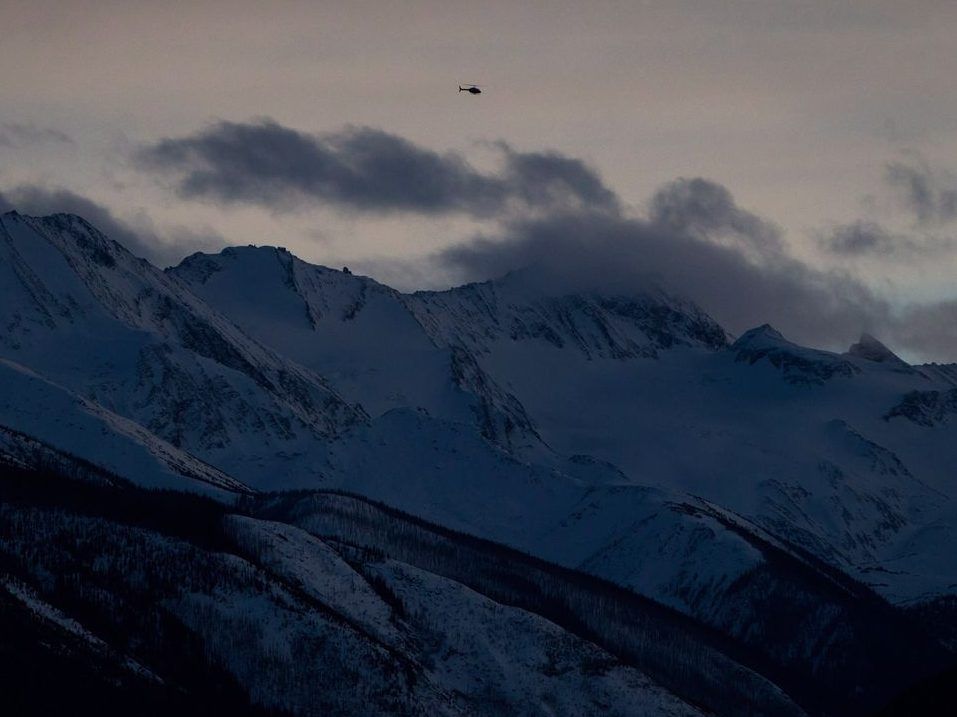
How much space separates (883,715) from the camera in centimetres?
15025

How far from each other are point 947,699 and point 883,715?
4.77 metres

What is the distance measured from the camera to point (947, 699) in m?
147
